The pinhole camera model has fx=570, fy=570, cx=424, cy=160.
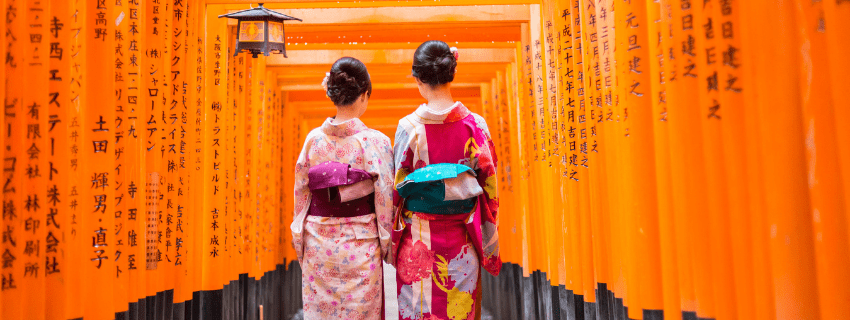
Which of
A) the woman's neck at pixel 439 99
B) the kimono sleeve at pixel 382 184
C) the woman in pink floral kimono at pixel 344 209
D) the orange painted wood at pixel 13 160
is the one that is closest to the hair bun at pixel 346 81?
the woman in pink floral kimono at pixel 344 209

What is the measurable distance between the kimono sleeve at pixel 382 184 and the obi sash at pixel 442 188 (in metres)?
0.61

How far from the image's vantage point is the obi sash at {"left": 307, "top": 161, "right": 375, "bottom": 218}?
455 centimetres

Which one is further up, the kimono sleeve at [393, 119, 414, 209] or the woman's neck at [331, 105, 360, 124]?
the woman's neck at [331, 105, 360, 124]

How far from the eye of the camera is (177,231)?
4.86 meters

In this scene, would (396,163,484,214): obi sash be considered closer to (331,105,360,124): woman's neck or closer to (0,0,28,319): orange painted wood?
(331,105,360,124): woman's neck

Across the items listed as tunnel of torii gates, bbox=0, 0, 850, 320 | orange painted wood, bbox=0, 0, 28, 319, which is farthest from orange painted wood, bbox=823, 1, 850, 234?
orange painted wood, bbox=0, 0, 28, 319

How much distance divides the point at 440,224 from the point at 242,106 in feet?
13.1

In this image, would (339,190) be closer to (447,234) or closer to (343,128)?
(343,128)

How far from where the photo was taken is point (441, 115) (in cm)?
409

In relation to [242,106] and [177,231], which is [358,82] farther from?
[242,106]

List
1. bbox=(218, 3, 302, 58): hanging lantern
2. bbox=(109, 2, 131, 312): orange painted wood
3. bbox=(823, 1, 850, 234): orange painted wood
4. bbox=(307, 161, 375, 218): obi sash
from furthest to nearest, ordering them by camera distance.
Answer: bbox=(218, 3, 302, 58): hanging lantern < bbox=(307, 161, 375, 218): obi sash < bbox=(109, 2, 131, 312): orange painted wood < bbox=(823, 1, 850, 234): orange painted wood

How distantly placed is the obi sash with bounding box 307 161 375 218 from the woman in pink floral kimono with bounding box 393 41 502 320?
50 centimetres

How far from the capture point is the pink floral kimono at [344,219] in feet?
15.0

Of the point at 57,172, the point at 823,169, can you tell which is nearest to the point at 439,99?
the point at 57,172
